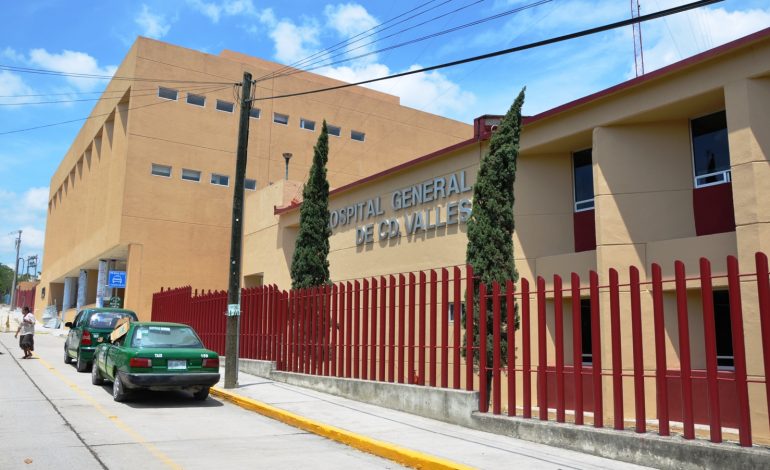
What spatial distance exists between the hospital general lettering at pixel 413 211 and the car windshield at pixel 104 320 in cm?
765

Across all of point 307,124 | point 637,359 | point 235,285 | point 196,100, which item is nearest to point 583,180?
point 637,359

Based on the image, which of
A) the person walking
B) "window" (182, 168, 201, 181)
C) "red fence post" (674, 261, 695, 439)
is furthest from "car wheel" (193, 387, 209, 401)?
"window" (182, 168, 201, 181)

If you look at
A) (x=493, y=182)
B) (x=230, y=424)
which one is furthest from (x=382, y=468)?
(x=493, y=182)

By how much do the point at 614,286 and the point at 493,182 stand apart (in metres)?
3.76

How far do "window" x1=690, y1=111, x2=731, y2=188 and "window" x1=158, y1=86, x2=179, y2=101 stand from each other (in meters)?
26.4

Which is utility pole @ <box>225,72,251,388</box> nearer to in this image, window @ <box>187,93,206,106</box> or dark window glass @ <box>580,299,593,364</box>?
dark window glass @ <box>580,299,593,364</box>

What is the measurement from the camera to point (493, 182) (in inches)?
456

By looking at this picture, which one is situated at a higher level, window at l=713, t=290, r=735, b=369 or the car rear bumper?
window at l=713, t=290, r=735, b=369

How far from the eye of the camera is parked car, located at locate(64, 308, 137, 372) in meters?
16.8

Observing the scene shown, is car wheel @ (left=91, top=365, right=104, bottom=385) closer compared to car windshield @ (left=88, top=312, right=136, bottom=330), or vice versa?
car wheel @ (left=91, top=365, right=104, bottom=385)

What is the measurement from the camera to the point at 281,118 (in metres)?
36.2

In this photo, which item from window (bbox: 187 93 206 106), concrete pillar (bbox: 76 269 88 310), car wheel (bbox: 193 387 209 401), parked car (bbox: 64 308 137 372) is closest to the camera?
car wheel (bbox: 193 387 209 401)

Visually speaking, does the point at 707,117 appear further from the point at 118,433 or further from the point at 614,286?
the point at 118,433

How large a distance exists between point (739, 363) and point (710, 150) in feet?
23.3
